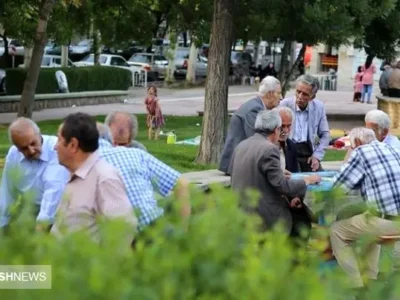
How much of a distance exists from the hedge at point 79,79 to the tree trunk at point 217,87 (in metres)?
19.4

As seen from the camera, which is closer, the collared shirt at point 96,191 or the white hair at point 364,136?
the collared shirt at point 96,191

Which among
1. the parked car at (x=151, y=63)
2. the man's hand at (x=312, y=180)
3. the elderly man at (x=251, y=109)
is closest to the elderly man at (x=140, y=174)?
the man's hand at (x=312, y=180)

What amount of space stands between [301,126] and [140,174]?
13.8ft

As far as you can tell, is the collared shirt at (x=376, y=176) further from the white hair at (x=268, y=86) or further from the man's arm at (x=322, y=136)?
the man's arm at (x=322, y=136)

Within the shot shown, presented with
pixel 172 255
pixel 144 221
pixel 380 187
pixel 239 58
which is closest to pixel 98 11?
pixel 380 187

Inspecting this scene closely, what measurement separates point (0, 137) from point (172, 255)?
780 inches

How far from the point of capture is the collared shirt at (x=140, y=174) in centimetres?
621

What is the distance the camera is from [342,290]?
348cm

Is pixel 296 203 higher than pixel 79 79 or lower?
higher

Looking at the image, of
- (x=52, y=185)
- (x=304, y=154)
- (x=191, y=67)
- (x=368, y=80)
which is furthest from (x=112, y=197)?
(x=191, y=67)

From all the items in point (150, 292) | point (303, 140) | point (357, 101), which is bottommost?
point (357, 101)

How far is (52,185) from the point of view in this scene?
665 cm

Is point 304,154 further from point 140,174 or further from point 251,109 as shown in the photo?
point 140,174

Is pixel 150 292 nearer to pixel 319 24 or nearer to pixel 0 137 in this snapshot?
pixel 319 24
